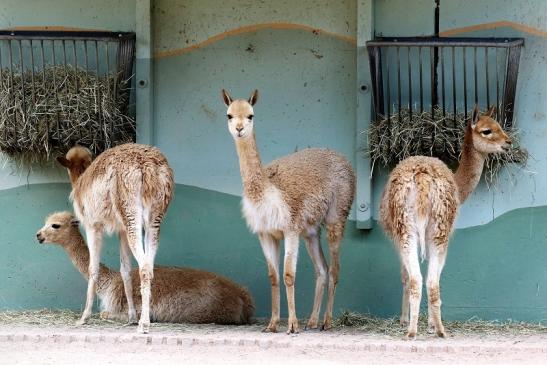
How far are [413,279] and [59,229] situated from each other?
3.14 metres

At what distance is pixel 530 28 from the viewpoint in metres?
10.9

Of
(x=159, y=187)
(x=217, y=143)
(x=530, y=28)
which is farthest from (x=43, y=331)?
(x=530, y=28)

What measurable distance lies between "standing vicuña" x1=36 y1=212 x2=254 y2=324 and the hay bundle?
2.29 ft

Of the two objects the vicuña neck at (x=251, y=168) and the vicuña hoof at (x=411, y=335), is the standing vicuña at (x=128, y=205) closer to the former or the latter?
the vicuña neck at (x=251, y=168)

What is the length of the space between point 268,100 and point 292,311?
7.11 ft

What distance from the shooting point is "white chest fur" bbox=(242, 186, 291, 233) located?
32.4 feet

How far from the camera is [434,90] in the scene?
1085cm

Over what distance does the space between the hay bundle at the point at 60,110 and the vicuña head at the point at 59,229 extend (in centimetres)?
57

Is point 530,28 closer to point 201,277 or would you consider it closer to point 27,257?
point 201,277

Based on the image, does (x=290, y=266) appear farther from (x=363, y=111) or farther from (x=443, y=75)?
(x=443, y=75)

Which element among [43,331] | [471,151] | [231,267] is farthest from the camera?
[231,267]

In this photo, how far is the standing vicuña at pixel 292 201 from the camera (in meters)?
9.84

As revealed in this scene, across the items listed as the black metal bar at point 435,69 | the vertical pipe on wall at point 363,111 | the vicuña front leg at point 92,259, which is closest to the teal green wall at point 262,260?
the vertical pipe on wall at point 363,111

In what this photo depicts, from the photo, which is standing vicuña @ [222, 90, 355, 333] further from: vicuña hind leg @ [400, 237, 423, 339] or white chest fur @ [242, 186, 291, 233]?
vicuña hind leg @ [400, 237, 423, 339]
